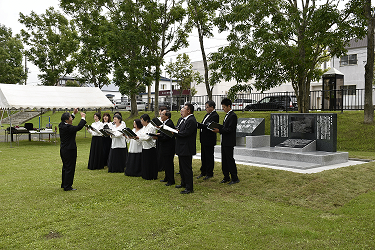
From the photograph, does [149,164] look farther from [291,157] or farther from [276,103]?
[276,103]

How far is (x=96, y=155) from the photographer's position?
9.89m

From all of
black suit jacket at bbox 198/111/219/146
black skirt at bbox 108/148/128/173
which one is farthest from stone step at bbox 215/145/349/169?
black skirt at bbox 108/148/128/173

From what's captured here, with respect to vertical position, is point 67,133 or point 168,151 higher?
point 67,133

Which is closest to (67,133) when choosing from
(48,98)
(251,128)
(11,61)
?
(251,128)

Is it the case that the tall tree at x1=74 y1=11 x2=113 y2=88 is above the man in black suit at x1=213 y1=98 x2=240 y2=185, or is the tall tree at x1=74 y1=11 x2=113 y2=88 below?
above

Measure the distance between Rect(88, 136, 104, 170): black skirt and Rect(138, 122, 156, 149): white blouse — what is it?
226 centimetres

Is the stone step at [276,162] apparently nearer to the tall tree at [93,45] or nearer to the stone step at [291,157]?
the stone step at [291,157]

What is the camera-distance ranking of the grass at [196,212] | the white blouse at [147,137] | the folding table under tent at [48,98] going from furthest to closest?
the folding table under tent at [48,98]
the white blouse at [147,137]
the grass at [196,212]

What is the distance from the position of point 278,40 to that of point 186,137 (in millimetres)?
8320

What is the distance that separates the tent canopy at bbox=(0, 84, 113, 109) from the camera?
16.0 meters

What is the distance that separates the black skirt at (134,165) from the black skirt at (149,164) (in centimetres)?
47

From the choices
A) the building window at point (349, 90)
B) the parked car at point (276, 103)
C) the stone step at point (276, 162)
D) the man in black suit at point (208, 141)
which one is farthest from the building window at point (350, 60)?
the man in black suit at point (208, 141)

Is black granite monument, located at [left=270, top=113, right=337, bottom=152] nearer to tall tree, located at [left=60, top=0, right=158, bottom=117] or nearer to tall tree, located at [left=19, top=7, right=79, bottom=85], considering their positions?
tall tree, located at [left=60, top=0, right=158, bottom=117]

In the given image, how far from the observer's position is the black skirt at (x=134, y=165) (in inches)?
345
